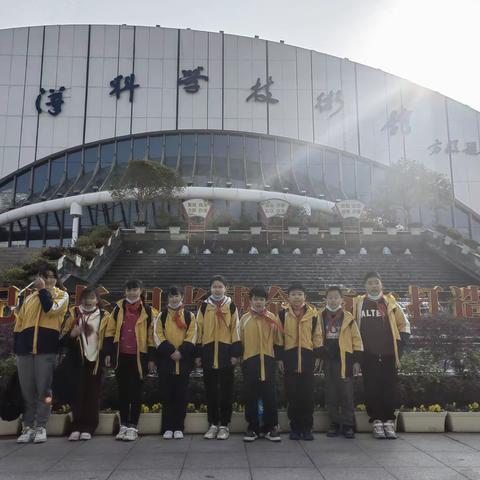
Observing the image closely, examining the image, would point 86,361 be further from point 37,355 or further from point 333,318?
point 333,318

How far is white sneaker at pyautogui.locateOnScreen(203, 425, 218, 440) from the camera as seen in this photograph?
4.87 m

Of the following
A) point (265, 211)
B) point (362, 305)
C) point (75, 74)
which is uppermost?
point (75, 74)

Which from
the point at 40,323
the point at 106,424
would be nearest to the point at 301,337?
the point at 106,424

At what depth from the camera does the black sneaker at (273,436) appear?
15.4 ft

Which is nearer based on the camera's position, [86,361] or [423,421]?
[86,361]

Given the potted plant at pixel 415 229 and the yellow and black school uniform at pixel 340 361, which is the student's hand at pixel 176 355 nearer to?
the yellow and black school uniform at pixel 340 361

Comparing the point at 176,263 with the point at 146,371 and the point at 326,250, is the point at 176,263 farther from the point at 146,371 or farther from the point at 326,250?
the point at 146,371

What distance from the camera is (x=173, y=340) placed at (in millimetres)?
5043

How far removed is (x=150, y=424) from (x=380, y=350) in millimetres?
2529

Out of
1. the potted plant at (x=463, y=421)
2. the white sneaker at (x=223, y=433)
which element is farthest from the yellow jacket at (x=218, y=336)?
the potted plant at (x=463, y=421)

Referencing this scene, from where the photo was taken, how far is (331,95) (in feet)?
117

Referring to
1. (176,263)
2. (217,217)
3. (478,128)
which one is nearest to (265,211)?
(217,217)

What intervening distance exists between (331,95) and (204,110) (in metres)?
9.44

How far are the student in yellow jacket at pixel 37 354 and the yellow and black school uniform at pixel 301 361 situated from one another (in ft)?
7.80
